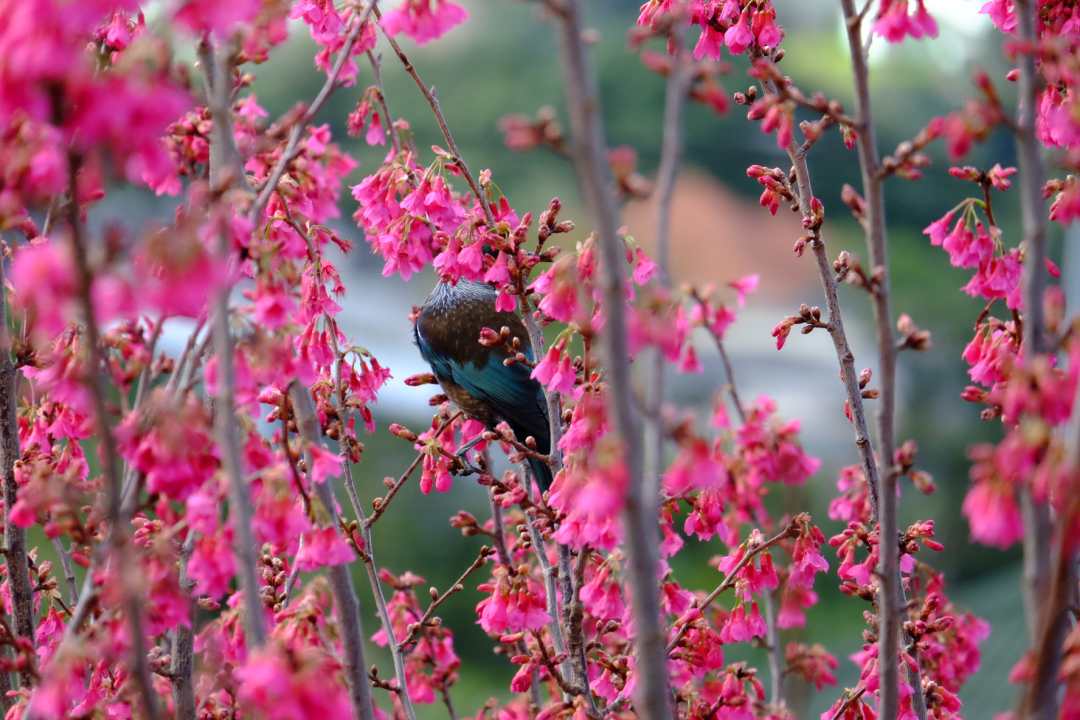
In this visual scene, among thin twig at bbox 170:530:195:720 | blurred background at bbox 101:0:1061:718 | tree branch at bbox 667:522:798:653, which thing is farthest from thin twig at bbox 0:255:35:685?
blurred background at bbox 101:0:1061:718

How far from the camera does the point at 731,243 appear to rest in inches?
472

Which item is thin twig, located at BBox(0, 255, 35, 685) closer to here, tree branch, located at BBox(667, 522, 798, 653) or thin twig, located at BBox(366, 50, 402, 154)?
thin twig, located at BBox(366, 50, 402, 154)

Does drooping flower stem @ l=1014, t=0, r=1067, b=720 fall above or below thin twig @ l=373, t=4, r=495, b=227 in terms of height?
below

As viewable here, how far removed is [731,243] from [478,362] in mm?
9540

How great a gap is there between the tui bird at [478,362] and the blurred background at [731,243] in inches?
142

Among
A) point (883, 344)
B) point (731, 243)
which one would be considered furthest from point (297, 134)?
point (731, 243)

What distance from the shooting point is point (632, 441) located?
3.51 ft

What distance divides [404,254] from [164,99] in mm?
1077

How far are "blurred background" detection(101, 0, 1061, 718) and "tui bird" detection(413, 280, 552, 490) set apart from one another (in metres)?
3.60

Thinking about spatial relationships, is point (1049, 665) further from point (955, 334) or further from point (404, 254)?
point (955, 334)

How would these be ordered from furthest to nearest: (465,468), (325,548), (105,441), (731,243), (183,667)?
(731,243) → (465,468) → (183,667) → (325,548) → (105,441)

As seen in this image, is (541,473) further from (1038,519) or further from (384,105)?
(1038,519)

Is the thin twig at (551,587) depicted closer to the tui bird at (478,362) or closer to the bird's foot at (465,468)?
the bird's foot at (465,468)

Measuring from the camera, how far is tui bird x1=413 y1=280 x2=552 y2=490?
2.70 metres
